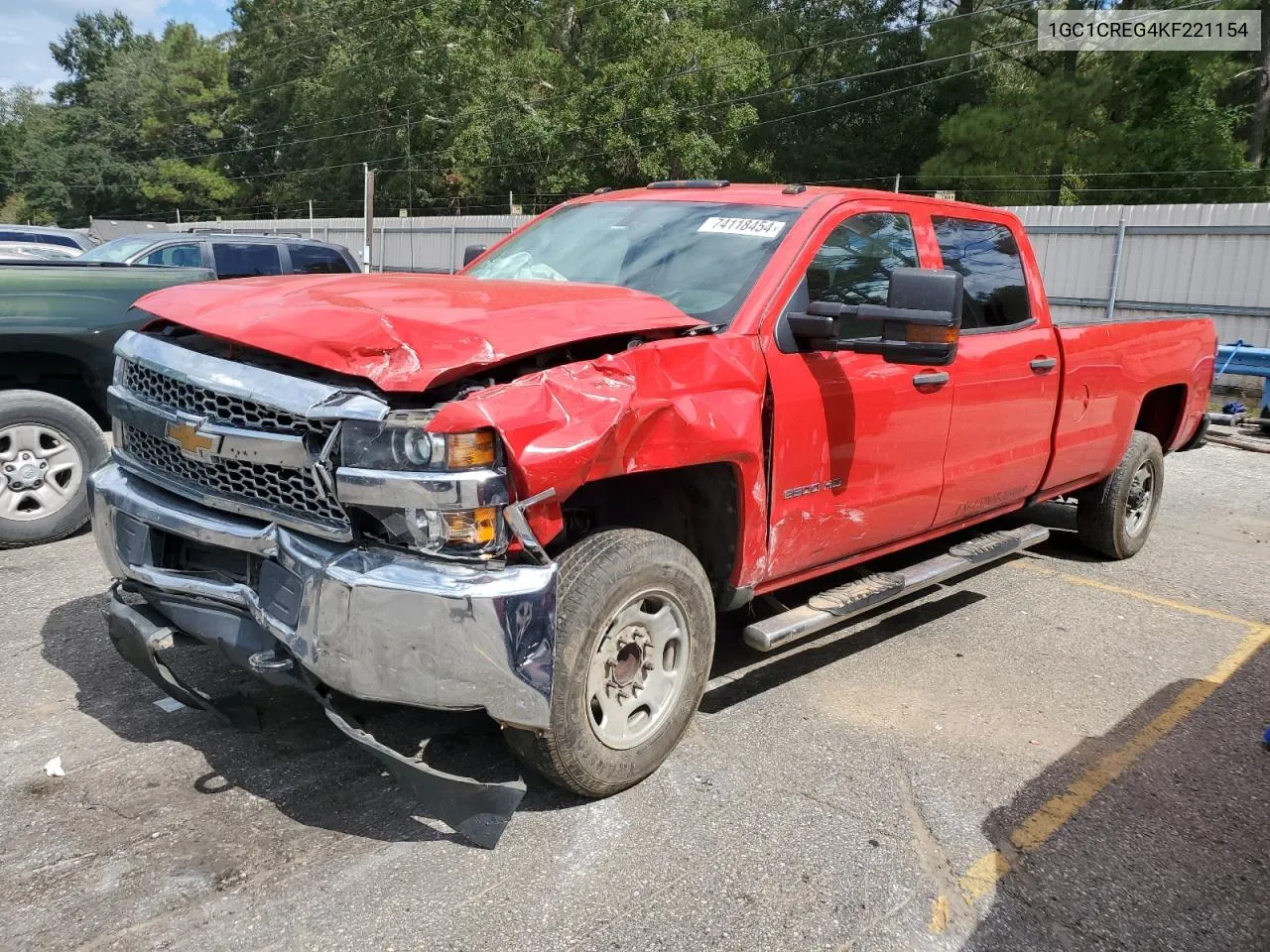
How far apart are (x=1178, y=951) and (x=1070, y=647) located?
7.60 ft

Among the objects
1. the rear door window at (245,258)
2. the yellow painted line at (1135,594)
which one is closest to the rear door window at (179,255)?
the rear door window at (245,258)

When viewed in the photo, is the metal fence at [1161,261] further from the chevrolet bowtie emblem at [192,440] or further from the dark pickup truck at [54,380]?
the chevrolet bowtie emblem at [192,440]

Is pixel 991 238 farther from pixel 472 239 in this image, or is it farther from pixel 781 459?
pixel 472 239

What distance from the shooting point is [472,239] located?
24.8m

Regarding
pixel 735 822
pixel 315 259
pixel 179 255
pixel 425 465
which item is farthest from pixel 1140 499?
pixel 179 255

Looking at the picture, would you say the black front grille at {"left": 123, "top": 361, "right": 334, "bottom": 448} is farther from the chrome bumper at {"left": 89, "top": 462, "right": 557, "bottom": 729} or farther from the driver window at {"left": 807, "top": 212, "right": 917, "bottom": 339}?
the driver window at {"left": 807, "top": 212, "right": 917, "bottom": 339}

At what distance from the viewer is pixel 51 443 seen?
563cm

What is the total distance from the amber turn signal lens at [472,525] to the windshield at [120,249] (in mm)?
9243

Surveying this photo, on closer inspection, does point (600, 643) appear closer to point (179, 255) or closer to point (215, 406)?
point (215, 406)

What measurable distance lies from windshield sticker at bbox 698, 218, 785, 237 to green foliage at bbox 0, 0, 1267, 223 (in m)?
26.9

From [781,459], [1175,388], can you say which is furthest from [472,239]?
[781,459]

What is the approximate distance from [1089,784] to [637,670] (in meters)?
1.71

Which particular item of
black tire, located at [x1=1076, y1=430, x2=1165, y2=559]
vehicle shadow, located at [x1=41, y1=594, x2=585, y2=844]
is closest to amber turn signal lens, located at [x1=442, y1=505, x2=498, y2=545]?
vehicle shadow, located at [x1=41, y1=594, x2=585, y2=844]

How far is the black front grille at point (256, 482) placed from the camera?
Result: 9.50 feet
